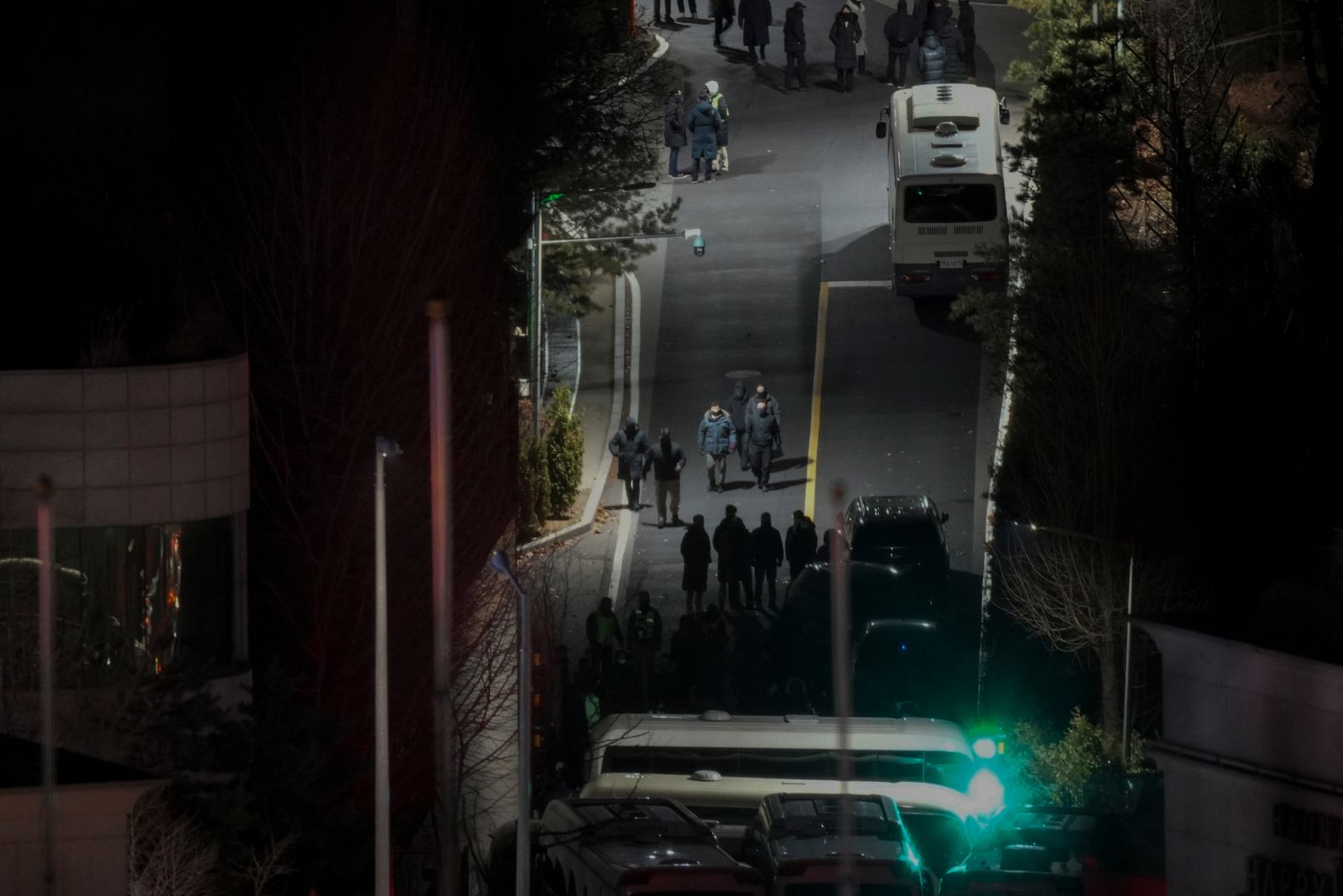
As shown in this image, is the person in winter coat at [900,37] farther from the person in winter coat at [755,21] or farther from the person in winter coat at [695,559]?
the person in winter coat at [695,559]

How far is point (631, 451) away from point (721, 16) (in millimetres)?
29228

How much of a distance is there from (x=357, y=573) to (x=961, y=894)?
1083 centimetres

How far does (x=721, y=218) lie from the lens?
4997 cm

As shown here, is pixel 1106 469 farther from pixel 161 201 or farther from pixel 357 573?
pixel 161 201

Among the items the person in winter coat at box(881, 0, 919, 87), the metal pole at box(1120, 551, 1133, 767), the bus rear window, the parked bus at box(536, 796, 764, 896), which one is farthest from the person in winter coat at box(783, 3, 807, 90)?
the parked bus at box(536, 796, 764, 896)

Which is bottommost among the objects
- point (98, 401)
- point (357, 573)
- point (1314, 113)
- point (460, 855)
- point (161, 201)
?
point (460, 855)

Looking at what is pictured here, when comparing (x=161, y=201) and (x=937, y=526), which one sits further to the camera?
(x=937, y=526)

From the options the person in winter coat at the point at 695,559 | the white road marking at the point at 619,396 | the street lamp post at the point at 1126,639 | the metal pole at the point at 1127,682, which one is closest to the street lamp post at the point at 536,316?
the white road marking at the point at 619,396

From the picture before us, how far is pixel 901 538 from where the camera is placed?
30203 millimetres

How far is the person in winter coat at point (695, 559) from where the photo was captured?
3003 cm

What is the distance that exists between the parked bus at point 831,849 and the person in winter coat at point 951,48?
1479 inches

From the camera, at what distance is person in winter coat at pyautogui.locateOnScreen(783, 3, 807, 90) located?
56225mm

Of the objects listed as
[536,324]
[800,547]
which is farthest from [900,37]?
[800,547]

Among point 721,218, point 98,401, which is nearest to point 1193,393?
point 98,401
